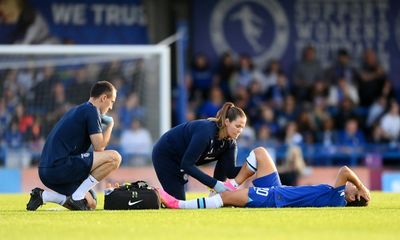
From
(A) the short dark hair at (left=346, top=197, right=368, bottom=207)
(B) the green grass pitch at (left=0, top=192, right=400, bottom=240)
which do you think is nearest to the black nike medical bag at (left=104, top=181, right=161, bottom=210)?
(B) the green grass pitch at (left=0, top=192, right=400, bottom=240)

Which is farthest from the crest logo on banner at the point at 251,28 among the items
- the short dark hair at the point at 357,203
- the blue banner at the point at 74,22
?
the short dark hair at the point at 357,203

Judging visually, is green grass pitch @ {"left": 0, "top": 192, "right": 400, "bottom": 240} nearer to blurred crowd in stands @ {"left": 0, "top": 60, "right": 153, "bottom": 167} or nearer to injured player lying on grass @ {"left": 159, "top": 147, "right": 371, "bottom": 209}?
injured player lying on grass @ {"left": 159, "top": 147, "right": 371, "bottom": 209}

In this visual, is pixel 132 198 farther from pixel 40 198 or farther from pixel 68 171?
pixel 40 198

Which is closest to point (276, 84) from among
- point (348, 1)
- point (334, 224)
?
point (348, 1)

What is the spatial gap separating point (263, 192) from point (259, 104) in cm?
1359

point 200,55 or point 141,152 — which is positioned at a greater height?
point 200,55

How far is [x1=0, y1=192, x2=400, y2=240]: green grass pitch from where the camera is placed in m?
9.81

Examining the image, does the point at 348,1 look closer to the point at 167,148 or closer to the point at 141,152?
the point at 141,152

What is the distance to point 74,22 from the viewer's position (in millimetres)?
28109

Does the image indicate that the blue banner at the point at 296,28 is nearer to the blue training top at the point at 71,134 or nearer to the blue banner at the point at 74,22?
the blue banner at the point at 74,22

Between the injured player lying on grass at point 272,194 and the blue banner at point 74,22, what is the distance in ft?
49.0

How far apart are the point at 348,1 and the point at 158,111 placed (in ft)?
26.8

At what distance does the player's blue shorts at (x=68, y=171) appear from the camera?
13109 mm

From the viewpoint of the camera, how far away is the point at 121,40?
2831 cm
